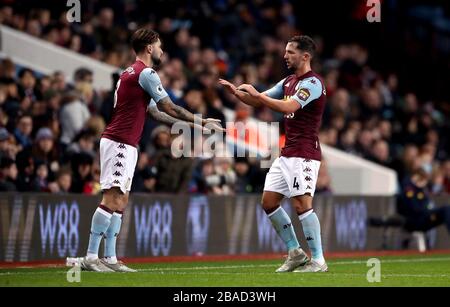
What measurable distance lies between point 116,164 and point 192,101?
281 inches

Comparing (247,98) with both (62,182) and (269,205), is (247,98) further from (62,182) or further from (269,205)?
(62,182)

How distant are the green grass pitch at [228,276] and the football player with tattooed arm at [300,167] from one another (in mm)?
Result: 362

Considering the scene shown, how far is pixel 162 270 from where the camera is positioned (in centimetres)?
1303

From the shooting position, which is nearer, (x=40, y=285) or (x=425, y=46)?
(x=40, y=285)

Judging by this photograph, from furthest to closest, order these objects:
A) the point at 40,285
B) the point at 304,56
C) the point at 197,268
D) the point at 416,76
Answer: the point at 416,76 → the point at 197,268 → the point at 304,56 → the point at 40,285

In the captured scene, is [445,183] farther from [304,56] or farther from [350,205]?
[304,56]

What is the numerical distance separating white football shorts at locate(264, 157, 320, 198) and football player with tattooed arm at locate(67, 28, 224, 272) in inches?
32.1

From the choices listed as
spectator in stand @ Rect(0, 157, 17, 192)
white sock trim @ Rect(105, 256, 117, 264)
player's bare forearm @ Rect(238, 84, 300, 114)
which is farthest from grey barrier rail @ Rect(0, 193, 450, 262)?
player's bare forearm @ Rect(238, 84, 300, 114)

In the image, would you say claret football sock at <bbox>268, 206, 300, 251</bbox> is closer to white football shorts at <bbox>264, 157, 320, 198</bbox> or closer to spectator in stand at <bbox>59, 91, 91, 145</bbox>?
white football shorts at <bbox>264, 157, 320, 198</bbox>

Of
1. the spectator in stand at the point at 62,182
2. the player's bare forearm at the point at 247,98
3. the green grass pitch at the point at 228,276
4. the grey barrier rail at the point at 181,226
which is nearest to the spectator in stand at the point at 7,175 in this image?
the grey barrier rail at the point at 181,226

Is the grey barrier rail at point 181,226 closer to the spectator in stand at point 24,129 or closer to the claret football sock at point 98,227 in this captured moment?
the spectator in stand at point 24,129

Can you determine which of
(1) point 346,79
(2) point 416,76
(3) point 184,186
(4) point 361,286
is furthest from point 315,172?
(2) point 416,76
